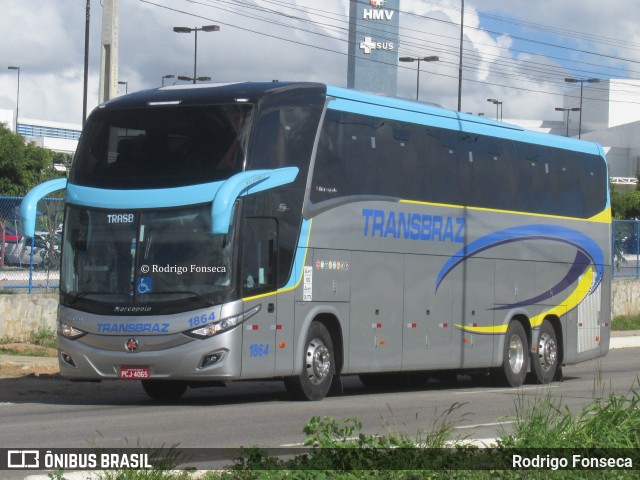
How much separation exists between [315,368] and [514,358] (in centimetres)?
575

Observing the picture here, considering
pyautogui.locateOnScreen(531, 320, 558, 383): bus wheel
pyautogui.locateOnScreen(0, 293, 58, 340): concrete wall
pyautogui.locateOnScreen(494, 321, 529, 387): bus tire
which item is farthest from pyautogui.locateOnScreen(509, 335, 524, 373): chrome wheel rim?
pyautogui.locateOnScreen(0, 293, 58, 340): concrete wall

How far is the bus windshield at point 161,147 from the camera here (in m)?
15.7

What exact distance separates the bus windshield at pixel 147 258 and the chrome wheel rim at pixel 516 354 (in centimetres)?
750

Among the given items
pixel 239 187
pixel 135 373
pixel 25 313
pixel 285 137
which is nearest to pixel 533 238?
pixel 285 137

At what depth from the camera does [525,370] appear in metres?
21.6

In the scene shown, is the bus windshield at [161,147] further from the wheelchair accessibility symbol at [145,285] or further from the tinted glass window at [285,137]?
the wheelchair accessibility symbol at [145,285]

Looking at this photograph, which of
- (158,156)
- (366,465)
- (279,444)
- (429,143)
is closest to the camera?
(366,465)

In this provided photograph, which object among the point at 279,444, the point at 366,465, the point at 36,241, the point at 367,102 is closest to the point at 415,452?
the point at 366,465

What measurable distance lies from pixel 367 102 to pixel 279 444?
7383mm

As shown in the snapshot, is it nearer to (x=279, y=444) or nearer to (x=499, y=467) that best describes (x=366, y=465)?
(x=499, y=467)

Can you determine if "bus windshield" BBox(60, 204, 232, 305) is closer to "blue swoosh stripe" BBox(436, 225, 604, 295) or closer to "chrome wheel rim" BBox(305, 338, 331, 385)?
A: "chrome wheel rim" BBox(305, 338, 331, 385)

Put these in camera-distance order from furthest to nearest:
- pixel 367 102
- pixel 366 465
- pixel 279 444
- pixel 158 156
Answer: pixel 367 102 → pixel 158 156 → pixel 279 444 → pixel 366 465

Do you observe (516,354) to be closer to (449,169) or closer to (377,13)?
(449,169)

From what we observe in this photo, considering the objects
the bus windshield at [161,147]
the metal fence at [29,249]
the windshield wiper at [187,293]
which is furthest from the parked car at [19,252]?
the windshield wiper at [187,293]
